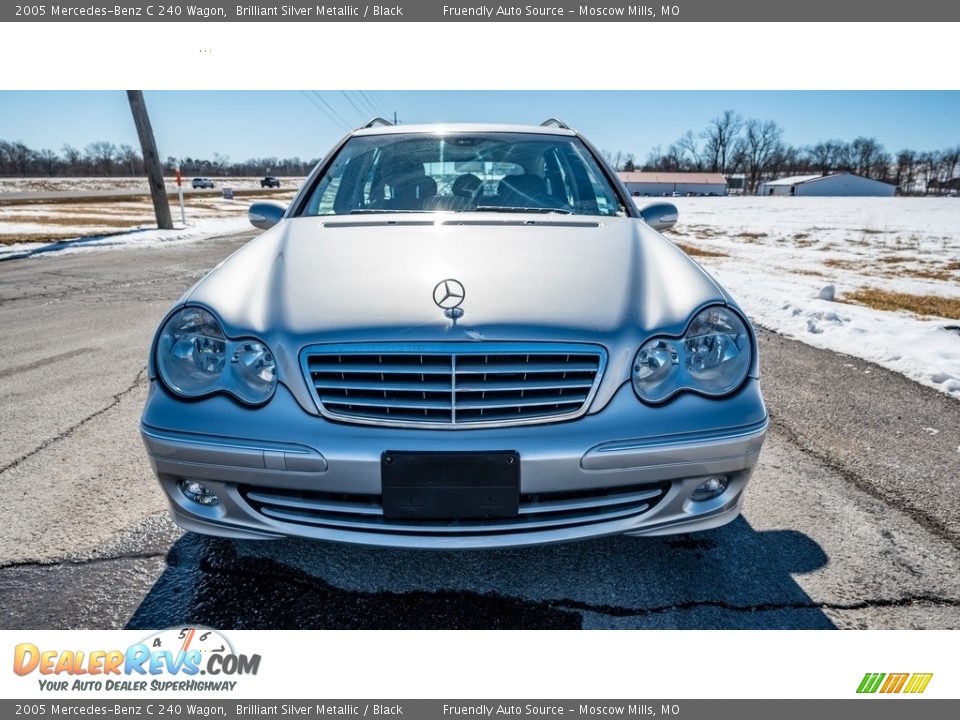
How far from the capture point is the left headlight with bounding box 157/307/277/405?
5.63 feet

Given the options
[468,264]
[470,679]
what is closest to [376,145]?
[468,264]

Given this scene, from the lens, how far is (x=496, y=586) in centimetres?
192

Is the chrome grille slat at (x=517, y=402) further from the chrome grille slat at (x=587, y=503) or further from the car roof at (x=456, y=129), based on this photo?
the car roof at (x=456, y=129)

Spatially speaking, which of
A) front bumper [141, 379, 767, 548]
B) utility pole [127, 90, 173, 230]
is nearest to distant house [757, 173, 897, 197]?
utility pole [127, 90, 173, 230]

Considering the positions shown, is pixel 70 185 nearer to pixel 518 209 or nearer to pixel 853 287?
pixel 853 287

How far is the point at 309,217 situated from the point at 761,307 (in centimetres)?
504

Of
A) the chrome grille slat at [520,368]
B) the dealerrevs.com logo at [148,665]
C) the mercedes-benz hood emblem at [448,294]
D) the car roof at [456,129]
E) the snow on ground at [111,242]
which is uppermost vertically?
the car roof at [456,129]

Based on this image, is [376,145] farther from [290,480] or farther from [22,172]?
[22,172]

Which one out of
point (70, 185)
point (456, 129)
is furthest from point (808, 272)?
point (70, 185)

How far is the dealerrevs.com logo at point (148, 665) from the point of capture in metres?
1.61

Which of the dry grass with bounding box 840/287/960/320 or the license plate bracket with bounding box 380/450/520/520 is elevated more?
the license plate bracket with bounding box 380/450/520/520

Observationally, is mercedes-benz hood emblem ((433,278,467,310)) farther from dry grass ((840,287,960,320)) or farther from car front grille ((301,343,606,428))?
dry grass ((840,287,960,320))

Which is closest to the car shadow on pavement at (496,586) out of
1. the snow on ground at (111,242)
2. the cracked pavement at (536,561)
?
the cracked pavement at (536,561)

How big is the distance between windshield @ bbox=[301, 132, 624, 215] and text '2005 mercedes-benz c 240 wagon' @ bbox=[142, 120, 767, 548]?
1.00 m
